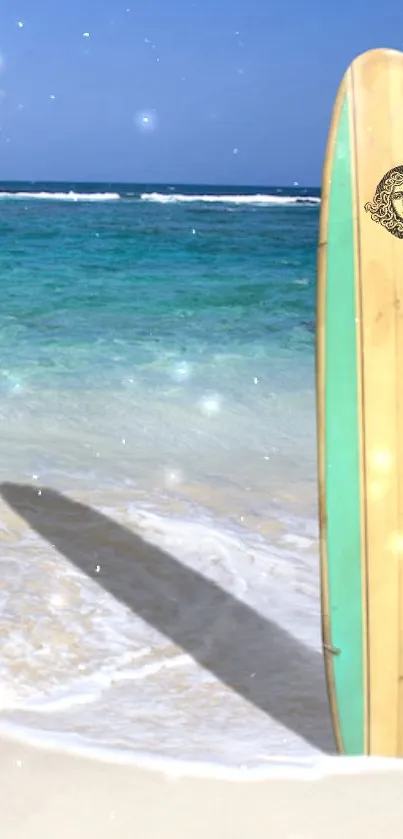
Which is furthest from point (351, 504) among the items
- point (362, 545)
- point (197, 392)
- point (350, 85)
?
point (197, 392)

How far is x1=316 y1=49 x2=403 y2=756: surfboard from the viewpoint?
192cm

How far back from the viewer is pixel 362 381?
1938 mm

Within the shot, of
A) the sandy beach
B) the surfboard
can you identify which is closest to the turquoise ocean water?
the sandy beach

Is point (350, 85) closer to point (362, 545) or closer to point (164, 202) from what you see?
point (362, 545)

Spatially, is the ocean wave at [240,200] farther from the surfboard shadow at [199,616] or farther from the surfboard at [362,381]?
the surfboard at [362,381]

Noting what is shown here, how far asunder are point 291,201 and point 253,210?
6829 millimetres

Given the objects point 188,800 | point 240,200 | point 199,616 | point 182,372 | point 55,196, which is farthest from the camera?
point 55,196

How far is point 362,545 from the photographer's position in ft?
6.37

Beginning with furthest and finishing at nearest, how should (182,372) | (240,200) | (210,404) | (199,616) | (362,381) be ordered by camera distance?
(240,200)
(182,372)
(210,404)
(199,616)
(362,381)

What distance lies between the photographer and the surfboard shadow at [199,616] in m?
2.31

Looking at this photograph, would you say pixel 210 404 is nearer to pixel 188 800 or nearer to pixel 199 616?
pixel 199 616

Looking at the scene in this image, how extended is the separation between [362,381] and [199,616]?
113cm

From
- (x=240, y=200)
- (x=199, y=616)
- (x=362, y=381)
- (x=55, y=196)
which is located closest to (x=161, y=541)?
(x=199, y=616)

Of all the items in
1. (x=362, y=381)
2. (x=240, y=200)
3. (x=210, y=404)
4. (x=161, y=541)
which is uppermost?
(x=362, y=381)
